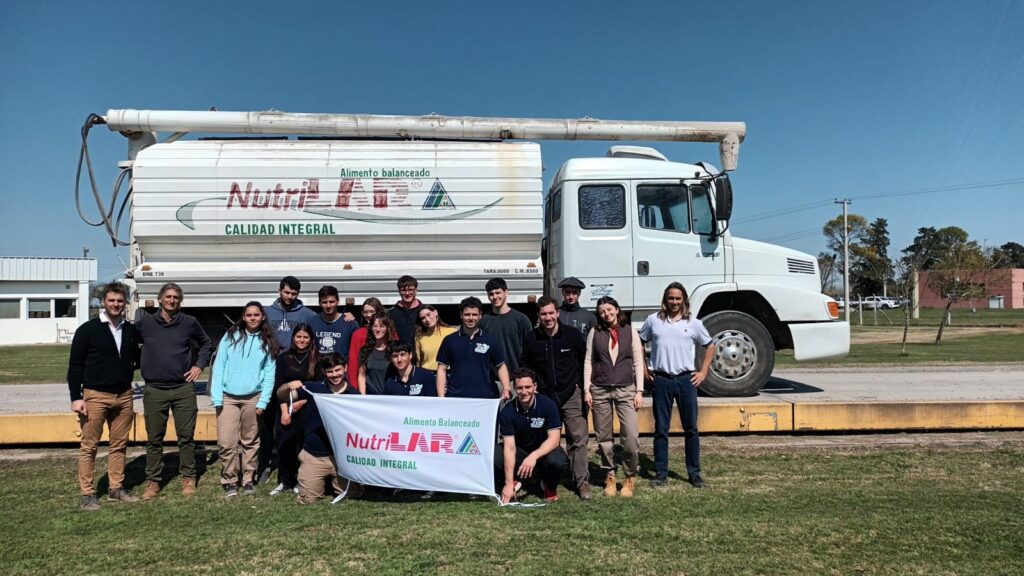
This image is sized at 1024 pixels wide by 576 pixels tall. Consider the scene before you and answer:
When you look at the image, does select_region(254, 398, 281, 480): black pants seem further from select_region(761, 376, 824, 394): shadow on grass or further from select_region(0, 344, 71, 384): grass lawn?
select_region(0, 344, 71, 384): grass lawn

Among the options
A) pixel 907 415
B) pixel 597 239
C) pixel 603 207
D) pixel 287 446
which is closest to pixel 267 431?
pixel 287 446

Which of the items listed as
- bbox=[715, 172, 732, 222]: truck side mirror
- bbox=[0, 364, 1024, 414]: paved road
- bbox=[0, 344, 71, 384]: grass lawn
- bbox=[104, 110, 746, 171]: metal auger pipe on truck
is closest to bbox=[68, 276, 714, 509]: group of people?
bbox=[0, 364, 1024, 414]: paved road

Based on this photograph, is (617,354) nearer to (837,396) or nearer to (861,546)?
(861,546)

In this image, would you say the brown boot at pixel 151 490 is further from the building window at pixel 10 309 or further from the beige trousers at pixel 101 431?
the building window at pixel 10 309

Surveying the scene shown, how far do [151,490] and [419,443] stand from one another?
2349 mm

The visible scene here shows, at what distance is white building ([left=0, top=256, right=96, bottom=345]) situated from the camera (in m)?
40.5

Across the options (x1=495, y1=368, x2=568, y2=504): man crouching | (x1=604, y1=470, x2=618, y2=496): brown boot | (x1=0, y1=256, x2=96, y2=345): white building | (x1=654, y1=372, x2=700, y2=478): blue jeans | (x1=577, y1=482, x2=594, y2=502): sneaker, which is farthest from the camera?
(x1=0, y1=256, x2=96, y2=345): white building

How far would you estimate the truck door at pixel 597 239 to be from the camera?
8398 millimetres

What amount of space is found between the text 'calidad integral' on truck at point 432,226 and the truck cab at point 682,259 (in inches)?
0.7

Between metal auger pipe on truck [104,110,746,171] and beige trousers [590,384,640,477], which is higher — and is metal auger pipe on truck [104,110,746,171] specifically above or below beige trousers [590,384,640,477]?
above

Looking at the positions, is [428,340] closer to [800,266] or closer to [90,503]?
[90,503]

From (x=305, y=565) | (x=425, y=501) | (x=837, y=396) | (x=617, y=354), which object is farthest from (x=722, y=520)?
(x=837, y=396)

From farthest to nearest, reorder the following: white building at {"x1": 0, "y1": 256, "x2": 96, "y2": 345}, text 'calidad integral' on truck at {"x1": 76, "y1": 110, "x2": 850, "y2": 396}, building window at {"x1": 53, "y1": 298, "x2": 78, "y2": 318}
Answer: building window at {"x1": 53, "y1": 298, "x2": 78, "y2": 318}
white building at {"x1": 0, "y1": 256, "x2": 96, "y2": 345}
text 'calidad integral' on truck at {"x1": 76, "y1": 110, "x2": 850, "y2": 396}

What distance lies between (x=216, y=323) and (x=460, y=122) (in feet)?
13.3
